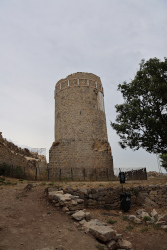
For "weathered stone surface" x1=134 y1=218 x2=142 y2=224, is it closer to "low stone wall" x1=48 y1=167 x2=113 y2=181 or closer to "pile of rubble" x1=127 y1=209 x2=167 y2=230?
"pile of rubble" x1=127 y1=209 x2=167 y2=230

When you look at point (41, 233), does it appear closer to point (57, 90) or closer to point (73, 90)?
point (73, 90)

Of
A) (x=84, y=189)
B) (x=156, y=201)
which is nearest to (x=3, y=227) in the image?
(x=84, y=189)

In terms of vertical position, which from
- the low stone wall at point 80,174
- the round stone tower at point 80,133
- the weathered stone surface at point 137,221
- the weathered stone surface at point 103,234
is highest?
the round stone tower at point 80,133

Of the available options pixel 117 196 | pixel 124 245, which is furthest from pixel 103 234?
pixel 117 196

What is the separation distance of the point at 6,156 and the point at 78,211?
11269 mm

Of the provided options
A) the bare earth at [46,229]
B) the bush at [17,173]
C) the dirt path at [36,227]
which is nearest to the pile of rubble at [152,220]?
the bare earth at [46,229]

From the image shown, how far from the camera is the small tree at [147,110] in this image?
14.9 metres

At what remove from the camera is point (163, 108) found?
15.8 metres

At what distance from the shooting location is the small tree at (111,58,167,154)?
1489 centimetres

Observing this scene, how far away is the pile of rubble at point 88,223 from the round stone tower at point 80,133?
25.8 feet

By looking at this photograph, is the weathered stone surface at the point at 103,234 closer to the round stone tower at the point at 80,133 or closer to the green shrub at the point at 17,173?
the round stone tower at the point at 80,133

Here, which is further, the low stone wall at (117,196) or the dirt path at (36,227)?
the low stone wall at (117,196)

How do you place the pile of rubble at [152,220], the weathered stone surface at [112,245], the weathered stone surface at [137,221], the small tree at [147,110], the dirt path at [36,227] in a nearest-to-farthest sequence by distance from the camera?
1. the dirt path at [36,227]
2. the weathered stone surface at [112,245]
3. the pile of rubble at [152,220]
4. the weathered stone surface at [137,221]
5. the small tree at [147,110]

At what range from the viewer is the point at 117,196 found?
1072 centimetres
